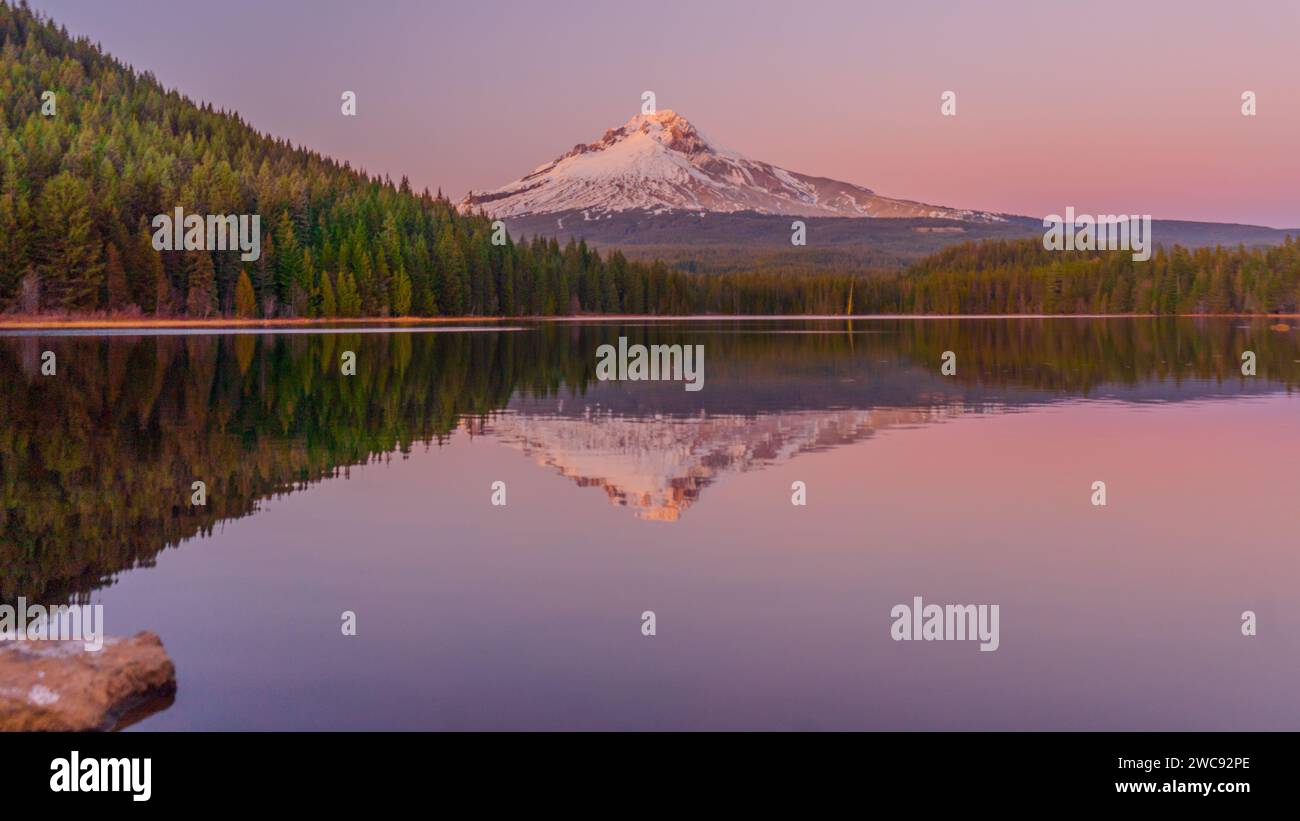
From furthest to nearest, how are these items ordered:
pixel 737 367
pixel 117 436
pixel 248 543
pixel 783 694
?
pixel 737 367 → pixel 117 436 → pixel 248 543 → pixel 783 694

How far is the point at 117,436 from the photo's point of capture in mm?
33438

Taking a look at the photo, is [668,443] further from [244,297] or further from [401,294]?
[401,294]

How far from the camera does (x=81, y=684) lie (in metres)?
12.1

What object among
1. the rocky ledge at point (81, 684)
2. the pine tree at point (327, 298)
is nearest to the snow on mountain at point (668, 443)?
the rocky ledge at point (81, 684)

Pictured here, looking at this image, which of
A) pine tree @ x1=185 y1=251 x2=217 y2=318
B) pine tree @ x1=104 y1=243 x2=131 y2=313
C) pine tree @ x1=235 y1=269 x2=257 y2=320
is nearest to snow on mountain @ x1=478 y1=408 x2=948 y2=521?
pine tree @ x1=104 y1=243 x2=131 y2=313

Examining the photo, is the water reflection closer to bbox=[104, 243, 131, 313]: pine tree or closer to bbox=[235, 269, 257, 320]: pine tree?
bbox=[104, 243, 131, 313]: pine tree

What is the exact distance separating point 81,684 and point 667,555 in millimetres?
9746

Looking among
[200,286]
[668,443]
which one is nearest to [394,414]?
[668,443]

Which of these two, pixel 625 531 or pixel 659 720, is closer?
pixel 659 720

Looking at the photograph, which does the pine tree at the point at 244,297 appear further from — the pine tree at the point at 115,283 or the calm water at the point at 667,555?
the calm water at the point at 667,555

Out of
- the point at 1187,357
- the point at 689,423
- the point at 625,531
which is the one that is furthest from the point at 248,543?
the point at 1187,357

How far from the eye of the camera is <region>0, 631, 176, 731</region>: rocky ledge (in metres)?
11.7
